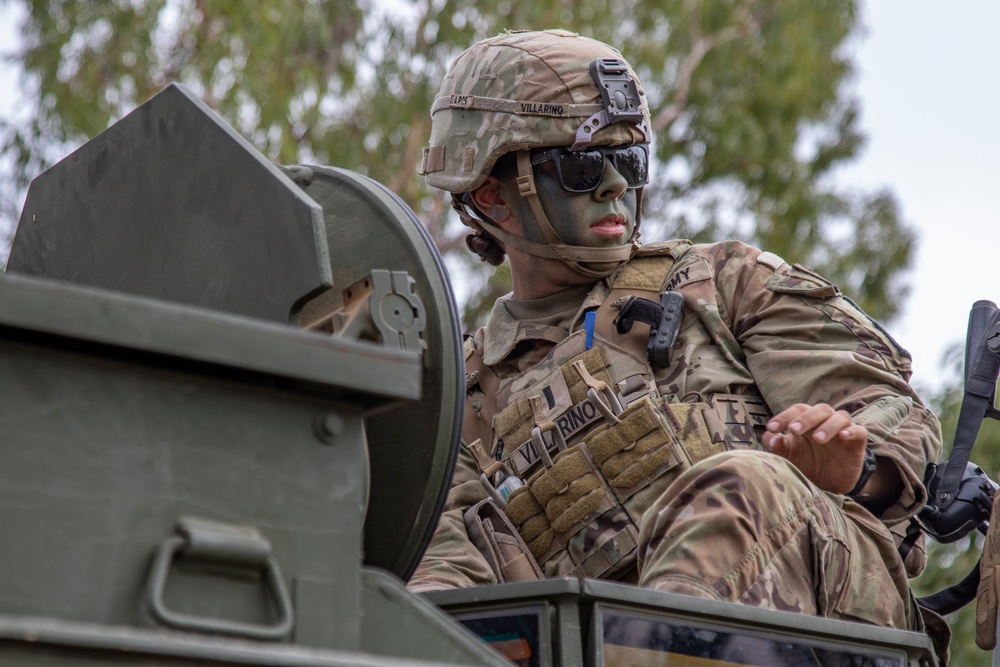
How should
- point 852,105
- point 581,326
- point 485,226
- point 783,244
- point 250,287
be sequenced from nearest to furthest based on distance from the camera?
1. point 250,287
2. point 581,326
3. point 485,226
4. point 783,244
5. point 852,105

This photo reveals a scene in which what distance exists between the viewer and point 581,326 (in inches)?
161

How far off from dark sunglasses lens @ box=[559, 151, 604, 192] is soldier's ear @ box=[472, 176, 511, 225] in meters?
0.26

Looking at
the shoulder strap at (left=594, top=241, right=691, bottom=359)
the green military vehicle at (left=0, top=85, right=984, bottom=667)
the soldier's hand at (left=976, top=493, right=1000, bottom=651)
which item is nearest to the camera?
the green military vehicle at (left=0, top=85, right=984, bottom=667)

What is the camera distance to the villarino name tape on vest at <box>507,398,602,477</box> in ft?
12.4

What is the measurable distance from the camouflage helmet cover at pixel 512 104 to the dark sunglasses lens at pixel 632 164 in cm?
3

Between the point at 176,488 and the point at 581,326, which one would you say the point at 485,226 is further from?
the point at 176,488

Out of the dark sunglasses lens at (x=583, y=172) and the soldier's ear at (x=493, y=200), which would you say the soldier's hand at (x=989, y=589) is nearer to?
the dark sunglasses lens at (x=583, y=172)

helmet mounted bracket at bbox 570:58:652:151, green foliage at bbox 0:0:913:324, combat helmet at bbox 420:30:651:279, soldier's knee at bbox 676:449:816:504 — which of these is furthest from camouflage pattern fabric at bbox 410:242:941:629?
green foliage at bbox 0:0:913:324

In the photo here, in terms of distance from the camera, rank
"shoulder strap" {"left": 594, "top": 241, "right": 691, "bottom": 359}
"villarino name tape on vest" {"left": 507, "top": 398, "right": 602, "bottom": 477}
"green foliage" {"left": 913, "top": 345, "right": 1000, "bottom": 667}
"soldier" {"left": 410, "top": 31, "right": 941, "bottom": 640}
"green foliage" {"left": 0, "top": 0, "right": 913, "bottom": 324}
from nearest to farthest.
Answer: "soldier" {"left": 410, "top": 31, "right": 941, "bottom": 640} < "villarino name tape on vest" {"left": 507, "top": 398, "right": 602, "bottom": 477} < "shoulder strap" {"left": 594, "top": 241, "right": 691, "bottom": 359} < "green foliage" {"left": 913, "top": 345, "right": 1000, "bottom": 667} < "green foliage" {"left": 0, "top": 0, "right": 913, "bottom": 324}

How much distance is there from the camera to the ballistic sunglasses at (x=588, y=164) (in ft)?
13.3

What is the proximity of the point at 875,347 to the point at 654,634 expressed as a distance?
5.08 feet

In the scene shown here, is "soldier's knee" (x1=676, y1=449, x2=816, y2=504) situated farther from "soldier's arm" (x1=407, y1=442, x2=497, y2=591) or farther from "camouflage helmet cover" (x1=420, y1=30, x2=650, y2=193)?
"camouflage helmet cover" (x1=420, y1=30, x2=650, y2=193)

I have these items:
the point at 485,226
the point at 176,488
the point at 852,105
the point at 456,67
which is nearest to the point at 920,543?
the point at 485,226

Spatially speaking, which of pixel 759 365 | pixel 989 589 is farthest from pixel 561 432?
pixel 989 589
